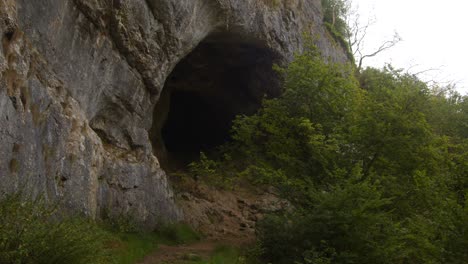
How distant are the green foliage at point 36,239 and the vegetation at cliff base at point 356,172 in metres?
5.02

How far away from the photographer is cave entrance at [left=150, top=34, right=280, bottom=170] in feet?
59.9

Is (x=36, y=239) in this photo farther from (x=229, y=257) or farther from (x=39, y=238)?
(x=229, y=257)

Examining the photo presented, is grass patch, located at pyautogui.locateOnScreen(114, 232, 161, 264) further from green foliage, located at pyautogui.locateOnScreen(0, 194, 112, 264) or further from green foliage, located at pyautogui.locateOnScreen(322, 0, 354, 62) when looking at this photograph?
green foliage, located at pyautogui.locateOnScreen(322, 0, 354, 62)

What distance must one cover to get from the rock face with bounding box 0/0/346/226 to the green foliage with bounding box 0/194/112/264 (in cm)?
38

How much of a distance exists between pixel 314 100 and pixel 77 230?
359 inches

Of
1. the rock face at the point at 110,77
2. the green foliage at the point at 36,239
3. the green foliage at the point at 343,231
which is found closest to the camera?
the green foliage at the point at 36,239

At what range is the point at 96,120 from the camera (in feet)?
37.5

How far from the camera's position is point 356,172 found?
34.1 ft

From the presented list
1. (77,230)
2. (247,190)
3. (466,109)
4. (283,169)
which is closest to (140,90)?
(283,169)

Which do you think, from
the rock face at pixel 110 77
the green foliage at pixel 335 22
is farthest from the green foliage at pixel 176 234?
the green foliage at pixel 335 22

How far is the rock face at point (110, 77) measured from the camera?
7.21 metres

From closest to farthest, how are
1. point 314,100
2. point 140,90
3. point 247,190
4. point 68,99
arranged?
→ point 68,99, point 140,90, point 314,100, point 247,190

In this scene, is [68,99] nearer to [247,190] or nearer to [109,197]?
[109,197]

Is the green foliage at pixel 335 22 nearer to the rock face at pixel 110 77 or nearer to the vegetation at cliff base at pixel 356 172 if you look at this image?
the rock face at pixel 110 77
